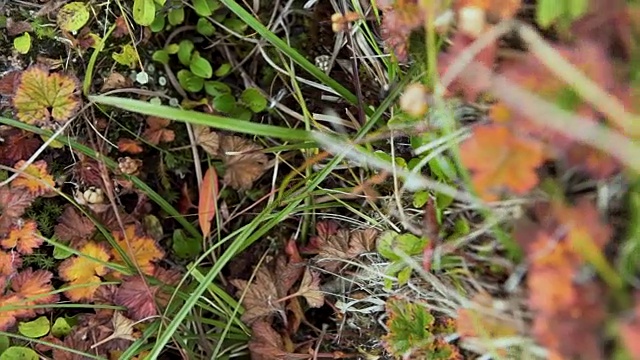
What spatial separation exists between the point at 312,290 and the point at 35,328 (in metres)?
0.44

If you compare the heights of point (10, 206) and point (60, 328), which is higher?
point (10, 206)

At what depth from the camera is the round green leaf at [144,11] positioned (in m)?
1.07

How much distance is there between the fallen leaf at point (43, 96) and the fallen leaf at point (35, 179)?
2.7 inches

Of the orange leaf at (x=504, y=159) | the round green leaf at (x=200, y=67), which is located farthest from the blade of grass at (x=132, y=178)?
the orange leaf at (x=504, y=159)

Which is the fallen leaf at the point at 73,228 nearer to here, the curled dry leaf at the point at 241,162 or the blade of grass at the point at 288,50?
the curled dry leaf at the point at 241,162

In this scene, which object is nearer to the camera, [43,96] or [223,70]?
[43,96]

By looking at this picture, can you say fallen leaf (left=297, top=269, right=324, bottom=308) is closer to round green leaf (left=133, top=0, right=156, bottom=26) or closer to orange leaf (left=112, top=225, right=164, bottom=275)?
orange leaf (left=112, top=225, right=164, bottom=275)

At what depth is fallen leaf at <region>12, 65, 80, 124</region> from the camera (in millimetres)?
1062

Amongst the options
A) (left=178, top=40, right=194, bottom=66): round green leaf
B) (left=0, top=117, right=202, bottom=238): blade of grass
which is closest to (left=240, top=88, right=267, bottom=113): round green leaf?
(left=178, top=40, right=194, bottom=66): round green leaf

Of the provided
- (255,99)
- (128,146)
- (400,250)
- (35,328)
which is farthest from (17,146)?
(400,250)

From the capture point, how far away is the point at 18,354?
3.49 feet

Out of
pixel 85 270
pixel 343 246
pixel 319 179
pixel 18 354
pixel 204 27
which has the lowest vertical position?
pixel 18 354

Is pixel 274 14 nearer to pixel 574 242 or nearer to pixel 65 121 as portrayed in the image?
pixel 65 121

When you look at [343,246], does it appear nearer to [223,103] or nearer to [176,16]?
[223,103]
